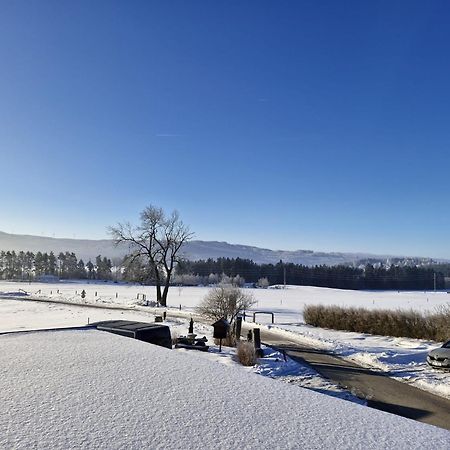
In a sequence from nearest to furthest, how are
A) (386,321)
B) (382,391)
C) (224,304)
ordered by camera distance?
1. (382,391)
2. (386,321)
3. (224,304)

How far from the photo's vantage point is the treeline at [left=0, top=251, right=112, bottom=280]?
16075 centimetres

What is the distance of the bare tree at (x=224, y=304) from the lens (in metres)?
31.4

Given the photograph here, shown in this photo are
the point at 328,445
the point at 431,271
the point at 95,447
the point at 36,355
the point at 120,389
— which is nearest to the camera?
the point at 95,447

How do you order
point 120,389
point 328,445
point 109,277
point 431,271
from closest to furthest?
1. point 328,445
2. point 120,389
3. point 431,271
4. point 109,277

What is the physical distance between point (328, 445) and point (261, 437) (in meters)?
0.76

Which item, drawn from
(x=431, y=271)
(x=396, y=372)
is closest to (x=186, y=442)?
(x=396, y=372)

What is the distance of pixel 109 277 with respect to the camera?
162 m

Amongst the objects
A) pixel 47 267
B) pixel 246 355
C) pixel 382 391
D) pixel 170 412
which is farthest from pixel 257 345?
pixel 47 267

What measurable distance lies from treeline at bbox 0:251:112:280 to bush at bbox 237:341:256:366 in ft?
491

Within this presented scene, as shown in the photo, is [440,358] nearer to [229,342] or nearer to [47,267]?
[229,342]

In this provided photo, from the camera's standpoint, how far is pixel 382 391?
13898 millimetres

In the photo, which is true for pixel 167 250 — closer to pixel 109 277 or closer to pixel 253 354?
pixel 253 354

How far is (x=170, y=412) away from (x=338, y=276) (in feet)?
456

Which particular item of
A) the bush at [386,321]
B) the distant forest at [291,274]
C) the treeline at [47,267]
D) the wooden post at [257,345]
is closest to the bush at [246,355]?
the wooden post at [257,345]
